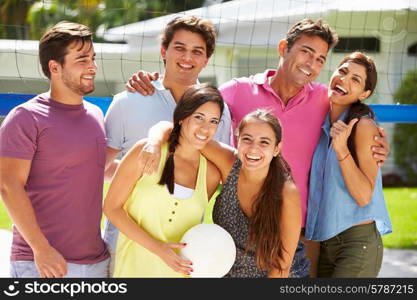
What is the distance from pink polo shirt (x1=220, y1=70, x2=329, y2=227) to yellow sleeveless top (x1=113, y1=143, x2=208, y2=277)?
68 centimetres

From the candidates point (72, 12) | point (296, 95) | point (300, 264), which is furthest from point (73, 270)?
point (72, 12)

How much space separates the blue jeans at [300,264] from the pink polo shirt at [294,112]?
0.19m

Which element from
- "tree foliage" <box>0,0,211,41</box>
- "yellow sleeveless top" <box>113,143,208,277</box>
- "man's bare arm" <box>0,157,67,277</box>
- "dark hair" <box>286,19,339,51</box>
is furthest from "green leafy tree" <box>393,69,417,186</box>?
"man's bare arm" <box>0,157,67,277</box>

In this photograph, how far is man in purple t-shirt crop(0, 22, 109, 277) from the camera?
288cm

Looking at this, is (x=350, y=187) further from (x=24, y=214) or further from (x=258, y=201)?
(x=24, y=214)

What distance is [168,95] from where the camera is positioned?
11.6 feet

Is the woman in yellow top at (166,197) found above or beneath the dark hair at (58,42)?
beneath

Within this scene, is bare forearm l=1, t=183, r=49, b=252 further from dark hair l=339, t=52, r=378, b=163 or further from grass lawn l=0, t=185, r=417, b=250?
grass lawn l=0, t=185, r=417, b=250

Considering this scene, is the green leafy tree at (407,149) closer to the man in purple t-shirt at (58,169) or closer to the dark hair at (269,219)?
the dark hair at (269,219)

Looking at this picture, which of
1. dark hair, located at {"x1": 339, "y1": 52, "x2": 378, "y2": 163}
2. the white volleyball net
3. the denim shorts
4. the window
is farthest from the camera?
the window

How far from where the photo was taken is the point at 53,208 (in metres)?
3.01

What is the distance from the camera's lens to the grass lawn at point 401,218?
850 centimetres

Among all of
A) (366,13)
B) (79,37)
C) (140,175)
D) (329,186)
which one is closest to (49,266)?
(140,175)

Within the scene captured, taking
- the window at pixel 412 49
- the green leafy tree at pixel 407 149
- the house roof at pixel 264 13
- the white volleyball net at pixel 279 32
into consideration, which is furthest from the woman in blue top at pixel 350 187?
the window at pixel 412 49
